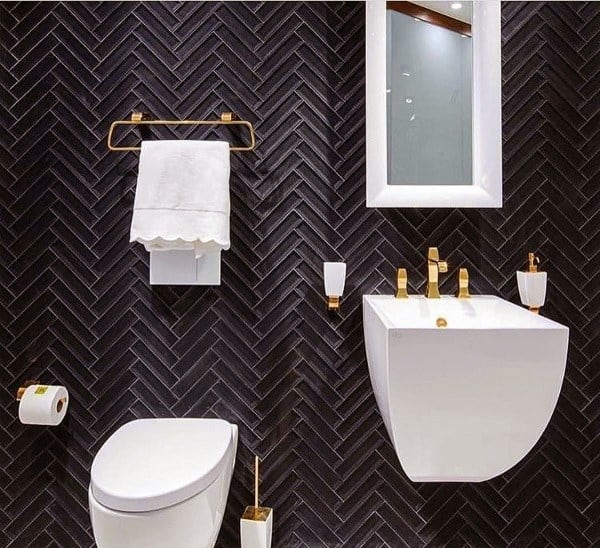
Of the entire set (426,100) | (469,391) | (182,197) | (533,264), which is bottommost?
(469,391)

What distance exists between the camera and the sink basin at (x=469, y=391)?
1286mm

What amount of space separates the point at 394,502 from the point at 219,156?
1.25 metres

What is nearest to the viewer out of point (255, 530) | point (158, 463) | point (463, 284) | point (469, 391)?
point (469, 391)

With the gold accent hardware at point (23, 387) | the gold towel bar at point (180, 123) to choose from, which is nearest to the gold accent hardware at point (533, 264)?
the gold towel bar at point (180, 123)

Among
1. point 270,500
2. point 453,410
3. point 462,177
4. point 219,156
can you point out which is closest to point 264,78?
point 219,156

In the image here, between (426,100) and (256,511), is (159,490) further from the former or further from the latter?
(426,100)

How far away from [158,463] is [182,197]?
77 cm

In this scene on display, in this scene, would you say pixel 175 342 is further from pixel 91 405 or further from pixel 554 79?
pixel 554 79

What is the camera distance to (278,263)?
1.88 m

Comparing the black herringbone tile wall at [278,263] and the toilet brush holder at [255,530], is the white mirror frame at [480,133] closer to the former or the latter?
the black herringbone tile wall at [278,263]

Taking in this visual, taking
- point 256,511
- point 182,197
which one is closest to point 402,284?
point 182,197

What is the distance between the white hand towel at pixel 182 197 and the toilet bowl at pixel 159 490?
58cm

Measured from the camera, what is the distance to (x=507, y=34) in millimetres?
1863

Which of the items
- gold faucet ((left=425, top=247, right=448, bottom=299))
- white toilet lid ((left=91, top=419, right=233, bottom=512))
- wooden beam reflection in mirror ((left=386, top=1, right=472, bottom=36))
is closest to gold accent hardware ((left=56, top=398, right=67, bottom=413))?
white toilet lid ((left=91, top=419, right=233, bottom=512))
